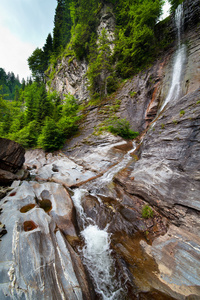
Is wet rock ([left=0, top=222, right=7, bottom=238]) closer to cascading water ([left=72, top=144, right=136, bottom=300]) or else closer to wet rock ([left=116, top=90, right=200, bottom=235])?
cascading water ([left=72, top=144, right=136, bottom=300])

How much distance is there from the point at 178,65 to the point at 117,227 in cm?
1531

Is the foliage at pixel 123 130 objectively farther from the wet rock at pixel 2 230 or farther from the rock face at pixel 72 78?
the rock face at pixel 72 78

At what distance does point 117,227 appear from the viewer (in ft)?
15.7

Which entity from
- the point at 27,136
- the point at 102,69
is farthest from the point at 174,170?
the point at 102,69

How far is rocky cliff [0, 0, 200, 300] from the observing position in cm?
277

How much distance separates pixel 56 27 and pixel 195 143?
5230 centimetres

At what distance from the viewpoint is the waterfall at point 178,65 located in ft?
32.6

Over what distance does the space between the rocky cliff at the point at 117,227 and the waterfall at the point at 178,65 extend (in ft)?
2.84

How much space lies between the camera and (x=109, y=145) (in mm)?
11727

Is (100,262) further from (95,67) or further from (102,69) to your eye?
(102,69)

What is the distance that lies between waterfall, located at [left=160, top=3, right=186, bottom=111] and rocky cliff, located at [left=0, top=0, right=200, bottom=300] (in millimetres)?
867

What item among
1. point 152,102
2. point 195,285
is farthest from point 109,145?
point 195,285

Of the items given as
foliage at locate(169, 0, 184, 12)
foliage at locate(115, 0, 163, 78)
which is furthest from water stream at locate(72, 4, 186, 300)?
foliage at locate(169, 0, 184, 12)

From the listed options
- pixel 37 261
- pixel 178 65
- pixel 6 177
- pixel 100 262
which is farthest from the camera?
pixel 178 65
